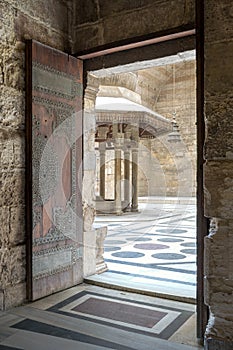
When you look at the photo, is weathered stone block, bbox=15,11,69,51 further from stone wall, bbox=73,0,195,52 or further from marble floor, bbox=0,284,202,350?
marble floor, bbox=0,284,202,350

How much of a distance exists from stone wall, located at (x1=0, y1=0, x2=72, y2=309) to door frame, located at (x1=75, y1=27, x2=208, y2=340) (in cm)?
54

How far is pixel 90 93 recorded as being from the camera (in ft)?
10.8

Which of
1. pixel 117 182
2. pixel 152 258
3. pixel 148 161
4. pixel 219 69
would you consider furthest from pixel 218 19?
pixel 148 161

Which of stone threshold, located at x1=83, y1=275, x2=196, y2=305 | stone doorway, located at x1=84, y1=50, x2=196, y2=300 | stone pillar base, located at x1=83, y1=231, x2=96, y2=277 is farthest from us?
stone doorway, located at x1=84, y1=50, x2=196, y2=300

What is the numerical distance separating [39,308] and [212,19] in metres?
2.14

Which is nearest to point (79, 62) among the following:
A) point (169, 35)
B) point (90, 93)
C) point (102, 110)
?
point (90, 93)

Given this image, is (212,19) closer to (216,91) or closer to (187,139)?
(216,91)

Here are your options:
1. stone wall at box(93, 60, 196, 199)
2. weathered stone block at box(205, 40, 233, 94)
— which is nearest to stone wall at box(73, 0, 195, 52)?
weathered stone block at box(205, 40, 233, 94)

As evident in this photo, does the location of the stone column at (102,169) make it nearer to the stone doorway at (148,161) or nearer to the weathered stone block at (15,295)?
the stone doorway at (148,161)

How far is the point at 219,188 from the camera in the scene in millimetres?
1795

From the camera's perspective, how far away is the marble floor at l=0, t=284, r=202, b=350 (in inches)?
77.3

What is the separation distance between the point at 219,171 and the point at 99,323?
1235mm

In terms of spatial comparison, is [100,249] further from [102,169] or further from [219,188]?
[102,169]

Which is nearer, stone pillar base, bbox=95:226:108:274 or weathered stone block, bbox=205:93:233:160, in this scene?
weathered stone block, bbox=205:93:233:160
